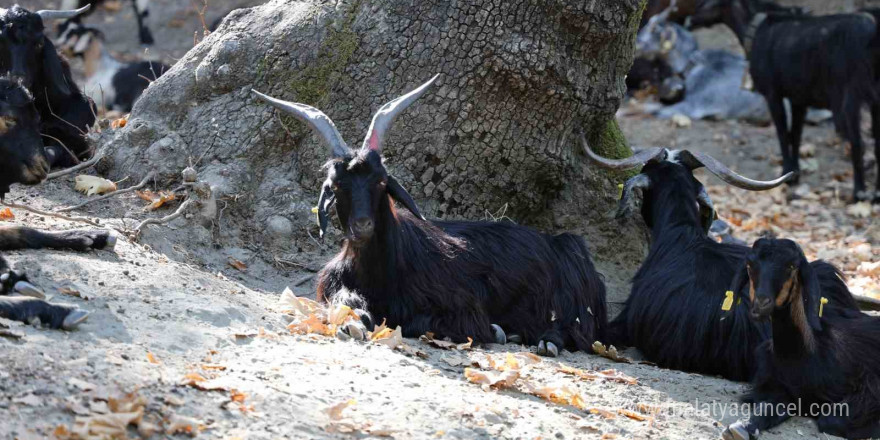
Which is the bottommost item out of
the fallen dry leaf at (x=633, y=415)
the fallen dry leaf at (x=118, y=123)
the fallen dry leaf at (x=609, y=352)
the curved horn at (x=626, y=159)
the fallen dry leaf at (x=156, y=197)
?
the fallen dry leaf at (x=609, y=352)

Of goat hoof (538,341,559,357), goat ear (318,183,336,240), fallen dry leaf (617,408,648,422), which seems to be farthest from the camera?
goat hoof (538,341,559,357)

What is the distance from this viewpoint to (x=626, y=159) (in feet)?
24.8

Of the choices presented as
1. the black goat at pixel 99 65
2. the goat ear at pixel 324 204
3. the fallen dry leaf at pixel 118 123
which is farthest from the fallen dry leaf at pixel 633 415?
the black goat at pixel 99 65

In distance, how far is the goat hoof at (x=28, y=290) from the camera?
198 inches

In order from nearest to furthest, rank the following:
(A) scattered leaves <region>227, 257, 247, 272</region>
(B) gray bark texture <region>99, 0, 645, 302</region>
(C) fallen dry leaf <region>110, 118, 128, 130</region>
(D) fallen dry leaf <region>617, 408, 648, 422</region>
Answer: (D) fallen dry leaf <region>617, 408, 648, 422</region>
(A) scattered leaves <region>227, 257, 247, 272</region>
(B) gray bark texture <region>99, 0, 645, 302</region>
(C) fallen dry leaf <region>110, 118, 128, 130</region>

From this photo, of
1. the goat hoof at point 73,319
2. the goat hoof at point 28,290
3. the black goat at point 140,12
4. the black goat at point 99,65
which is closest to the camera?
the goat hoof at point 73,319

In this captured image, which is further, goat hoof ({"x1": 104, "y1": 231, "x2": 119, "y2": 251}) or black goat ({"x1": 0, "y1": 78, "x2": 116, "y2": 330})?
goat hoof ({"x1": 104, "y1": 231, "x2": 119, "y2": 251})

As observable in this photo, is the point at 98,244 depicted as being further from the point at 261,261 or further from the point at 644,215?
the point at 644,215

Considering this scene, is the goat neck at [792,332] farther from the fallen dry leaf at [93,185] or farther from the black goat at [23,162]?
the fallen dry leaf at [93,185]

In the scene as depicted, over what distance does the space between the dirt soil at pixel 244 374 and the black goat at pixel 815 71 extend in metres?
7.01

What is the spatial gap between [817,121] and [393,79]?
389 inches

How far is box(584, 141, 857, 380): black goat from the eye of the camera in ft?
21.4

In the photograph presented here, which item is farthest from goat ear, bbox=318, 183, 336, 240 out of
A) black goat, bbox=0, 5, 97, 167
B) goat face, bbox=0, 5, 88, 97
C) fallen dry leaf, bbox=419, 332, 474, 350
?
goat face, bbox=0, 5, 88, 97

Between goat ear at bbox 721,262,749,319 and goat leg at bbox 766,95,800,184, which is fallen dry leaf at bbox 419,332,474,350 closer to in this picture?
goat ear at bbox 721,262,749,319
